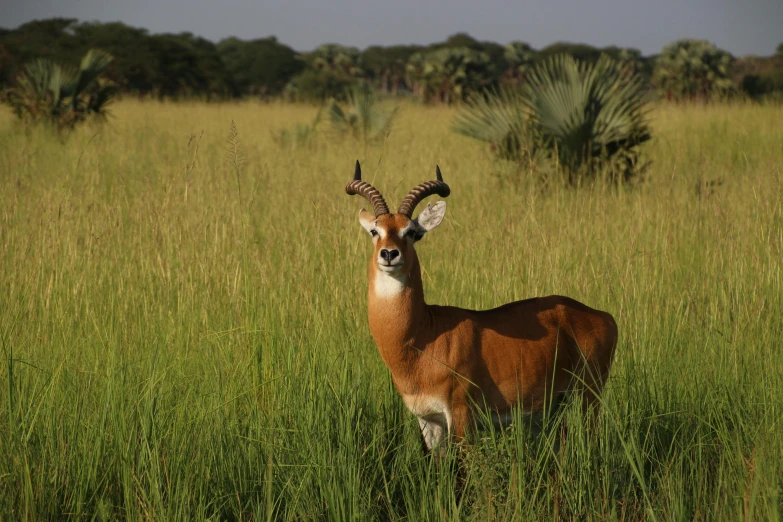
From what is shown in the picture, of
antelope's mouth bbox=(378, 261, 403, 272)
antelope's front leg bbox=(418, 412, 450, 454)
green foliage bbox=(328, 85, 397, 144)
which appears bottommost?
antelope's front leg bbox=(418, 412, 450, 454)

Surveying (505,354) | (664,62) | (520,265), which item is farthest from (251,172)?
(664,62)

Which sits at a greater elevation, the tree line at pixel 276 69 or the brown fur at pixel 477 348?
the tree line at pixel 276 69

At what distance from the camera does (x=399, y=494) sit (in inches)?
122

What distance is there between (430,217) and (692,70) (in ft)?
93.1

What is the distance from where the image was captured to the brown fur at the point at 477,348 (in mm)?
3006

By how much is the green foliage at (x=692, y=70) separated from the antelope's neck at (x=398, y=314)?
2688 cm

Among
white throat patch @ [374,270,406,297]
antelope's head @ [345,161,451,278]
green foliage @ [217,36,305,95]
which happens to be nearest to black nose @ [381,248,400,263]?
antelope's head @ [345,161,451,278]

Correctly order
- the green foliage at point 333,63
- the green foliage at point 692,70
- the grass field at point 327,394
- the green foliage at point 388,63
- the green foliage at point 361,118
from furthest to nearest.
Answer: the green foliage at point 388,63
the green foliage at point 333,63
the green foliage at point 692,70
the green foliage at point 361,118
the grass field at point 327,394

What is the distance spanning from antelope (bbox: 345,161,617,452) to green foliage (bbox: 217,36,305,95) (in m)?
43.0

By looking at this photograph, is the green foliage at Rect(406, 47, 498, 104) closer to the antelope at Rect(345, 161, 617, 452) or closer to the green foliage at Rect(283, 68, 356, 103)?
the green foliage at Rect(283, 68, 356, 103)

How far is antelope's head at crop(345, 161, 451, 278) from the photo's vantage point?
9.43 ft

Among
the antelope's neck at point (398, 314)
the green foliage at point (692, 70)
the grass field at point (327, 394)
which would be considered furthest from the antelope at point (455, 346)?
the green foliage at point (692, 70)

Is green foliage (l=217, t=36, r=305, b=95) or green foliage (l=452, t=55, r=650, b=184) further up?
green foliage (l=217, t=36, r=305, b=95)

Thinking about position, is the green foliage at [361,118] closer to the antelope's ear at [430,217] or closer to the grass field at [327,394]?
the grass field at [327,394]
